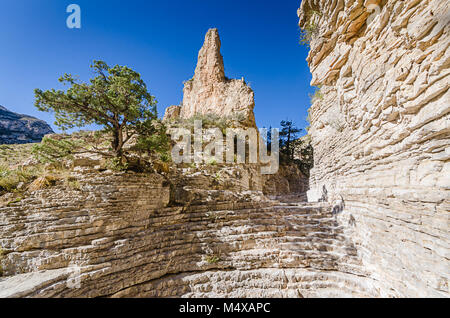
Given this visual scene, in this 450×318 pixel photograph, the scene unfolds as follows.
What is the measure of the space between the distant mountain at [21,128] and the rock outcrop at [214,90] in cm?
3052

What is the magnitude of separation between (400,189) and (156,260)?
5.60 m

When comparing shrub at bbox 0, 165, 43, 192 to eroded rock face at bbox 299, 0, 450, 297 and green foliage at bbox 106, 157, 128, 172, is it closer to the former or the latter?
green foliage at bbox 106, 157, 128, 172

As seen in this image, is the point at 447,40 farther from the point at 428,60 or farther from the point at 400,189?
the point at 400,189

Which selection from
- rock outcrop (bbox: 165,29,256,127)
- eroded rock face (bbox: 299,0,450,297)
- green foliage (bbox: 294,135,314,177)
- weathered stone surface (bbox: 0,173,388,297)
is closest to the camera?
eroded rock face (bbox: 299,0,450,297)

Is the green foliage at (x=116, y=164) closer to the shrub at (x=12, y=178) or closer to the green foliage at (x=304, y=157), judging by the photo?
the shrub at (x=12, y=178)

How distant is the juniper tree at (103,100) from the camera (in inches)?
197

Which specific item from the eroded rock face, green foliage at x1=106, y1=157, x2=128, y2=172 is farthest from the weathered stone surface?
the eroded rock face

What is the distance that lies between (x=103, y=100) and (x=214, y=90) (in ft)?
46.0

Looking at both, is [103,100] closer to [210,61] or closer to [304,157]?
[210,61]

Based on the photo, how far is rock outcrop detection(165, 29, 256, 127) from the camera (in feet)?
48.6

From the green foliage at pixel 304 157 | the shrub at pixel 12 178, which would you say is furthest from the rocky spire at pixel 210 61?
the shrub at pixel 12 178

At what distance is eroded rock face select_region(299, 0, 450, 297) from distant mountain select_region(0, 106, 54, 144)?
43.6 meters

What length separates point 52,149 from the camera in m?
4.96
